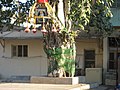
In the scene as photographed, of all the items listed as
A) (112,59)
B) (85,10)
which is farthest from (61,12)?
(112,59)

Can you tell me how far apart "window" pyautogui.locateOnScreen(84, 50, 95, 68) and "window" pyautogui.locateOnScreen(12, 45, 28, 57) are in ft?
15.0

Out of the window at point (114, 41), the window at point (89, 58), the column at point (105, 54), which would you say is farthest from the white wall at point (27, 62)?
the window at point (114, 41)

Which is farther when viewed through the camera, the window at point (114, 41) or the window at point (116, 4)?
the window at point (116, 4)

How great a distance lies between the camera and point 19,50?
98.9 ft

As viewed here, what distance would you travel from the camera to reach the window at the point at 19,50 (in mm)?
29906

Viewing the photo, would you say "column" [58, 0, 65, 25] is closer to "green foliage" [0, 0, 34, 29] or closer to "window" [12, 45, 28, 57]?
"green foliage" [0, 0, 34, 29]

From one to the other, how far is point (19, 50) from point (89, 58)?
5.41 metres

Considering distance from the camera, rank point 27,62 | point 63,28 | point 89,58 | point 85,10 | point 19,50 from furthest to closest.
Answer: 1. point 19,50
2. point 27,62
3. point 89,58
4. point 85,10
5. point 63,28

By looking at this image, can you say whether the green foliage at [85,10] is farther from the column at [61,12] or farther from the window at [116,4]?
the window at [116,4]

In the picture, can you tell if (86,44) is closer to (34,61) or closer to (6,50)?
(34,61)

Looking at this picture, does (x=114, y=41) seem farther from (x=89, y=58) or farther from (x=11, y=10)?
(x=11, y=10)

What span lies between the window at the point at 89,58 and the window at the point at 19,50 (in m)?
4.58

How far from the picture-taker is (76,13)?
62.7 feet

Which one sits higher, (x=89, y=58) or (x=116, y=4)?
(x=116, y=4)
